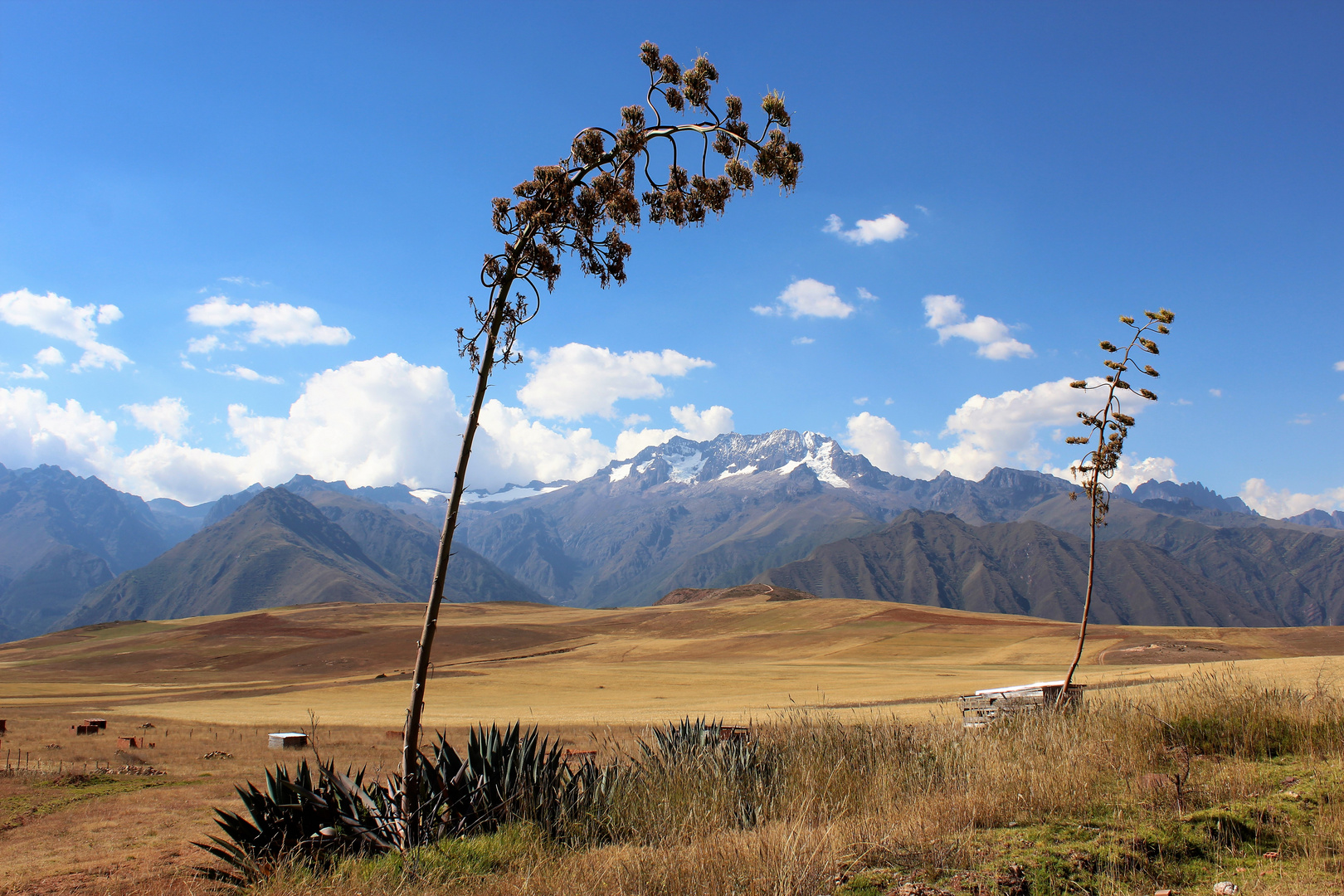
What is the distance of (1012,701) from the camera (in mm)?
14992

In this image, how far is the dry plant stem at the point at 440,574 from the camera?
7.20 meters

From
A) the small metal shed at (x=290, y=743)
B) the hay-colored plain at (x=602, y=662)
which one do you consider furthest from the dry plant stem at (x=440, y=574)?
the small metal shed at (x=290, y=743)

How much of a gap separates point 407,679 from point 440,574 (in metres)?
62.9

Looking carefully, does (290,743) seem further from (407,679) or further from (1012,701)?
(407,679)

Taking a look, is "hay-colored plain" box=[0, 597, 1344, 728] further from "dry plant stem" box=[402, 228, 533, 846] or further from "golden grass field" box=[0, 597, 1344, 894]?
"dry plant stem" box=[402, 228, 533, 846]

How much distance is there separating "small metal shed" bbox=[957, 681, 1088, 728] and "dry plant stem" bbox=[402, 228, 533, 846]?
912 centimetres

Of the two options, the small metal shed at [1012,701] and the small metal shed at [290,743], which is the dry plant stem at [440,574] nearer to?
the small metal shed at [1012,701]

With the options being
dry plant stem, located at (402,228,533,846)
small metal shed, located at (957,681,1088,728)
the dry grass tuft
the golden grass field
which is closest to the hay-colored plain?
the golden grass field

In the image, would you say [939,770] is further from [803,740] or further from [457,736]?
[457,736]

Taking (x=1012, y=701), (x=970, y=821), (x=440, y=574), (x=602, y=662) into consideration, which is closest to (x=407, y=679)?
(x=602, y=662)

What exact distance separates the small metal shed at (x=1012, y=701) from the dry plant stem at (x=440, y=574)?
9.12m

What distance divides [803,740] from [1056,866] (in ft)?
14.0

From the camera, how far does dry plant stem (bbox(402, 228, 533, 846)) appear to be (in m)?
7.20

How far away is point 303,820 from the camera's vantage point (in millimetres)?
7512
